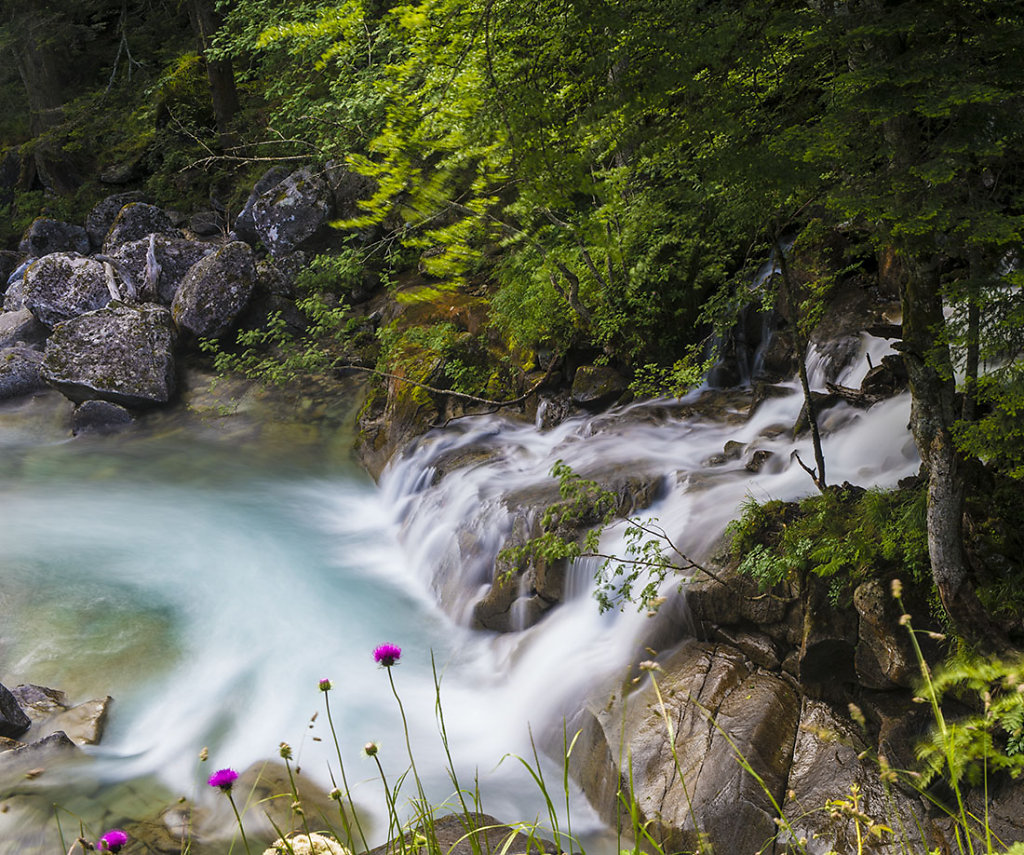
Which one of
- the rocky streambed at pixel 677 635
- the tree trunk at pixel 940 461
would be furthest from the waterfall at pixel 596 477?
the tree trunk at pixel 940 461

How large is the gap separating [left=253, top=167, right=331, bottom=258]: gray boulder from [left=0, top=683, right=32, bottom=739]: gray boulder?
9.19 meters

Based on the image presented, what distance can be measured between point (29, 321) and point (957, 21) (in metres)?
14.3

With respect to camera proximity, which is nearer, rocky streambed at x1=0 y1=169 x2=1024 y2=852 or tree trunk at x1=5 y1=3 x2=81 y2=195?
rocky streambed at x1=0 y1=169 x2=1024 y2=852

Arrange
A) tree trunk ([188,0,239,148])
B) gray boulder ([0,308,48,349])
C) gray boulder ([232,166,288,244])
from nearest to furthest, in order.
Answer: gray boulder ([0,308,48,349]) → gray boulder ([232,166,288,244]) → tree trunk ([188,0,239,148])

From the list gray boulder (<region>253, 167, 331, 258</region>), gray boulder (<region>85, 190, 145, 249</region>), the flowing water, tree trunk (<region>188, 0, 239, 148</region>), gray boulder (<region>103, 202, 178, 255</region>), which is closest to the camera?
the flowing water

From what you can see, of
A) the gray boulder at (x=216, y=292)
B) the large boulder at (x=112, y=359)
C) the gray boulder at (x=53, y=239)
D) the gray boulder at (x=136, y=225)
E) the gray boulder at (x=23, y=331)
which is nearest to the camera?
the large boulder at (x=112, y=359)

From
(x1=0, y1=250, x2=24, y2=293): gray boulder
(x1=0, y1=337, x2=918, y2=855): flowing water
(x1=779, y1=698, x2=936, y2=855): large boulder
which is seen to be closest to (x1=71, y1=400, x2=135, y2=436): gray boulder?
(x1=0, y1=337, x2=918, y2=855): flowing water

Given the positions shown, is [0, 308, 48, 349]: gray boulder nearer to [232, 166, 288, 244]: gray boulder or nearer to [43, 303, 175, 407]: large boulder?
[43, 303, 175, 407]: large boulder

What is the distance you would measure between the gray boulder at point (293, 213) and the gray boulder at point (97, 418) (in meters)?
3.69

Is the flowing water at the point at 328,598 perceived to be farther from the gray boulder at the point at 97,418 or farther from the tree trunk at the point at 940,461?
the tree trunk at the point at 940,461

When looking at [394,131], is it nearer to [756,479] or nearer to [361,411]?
[756,479]

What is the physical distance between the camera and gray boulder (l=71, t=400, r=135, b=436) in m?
11.3

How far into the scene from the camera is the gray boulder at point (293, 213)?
13016mm

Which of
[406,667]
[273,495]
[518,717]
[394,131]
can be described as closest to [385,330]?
[273,495]
